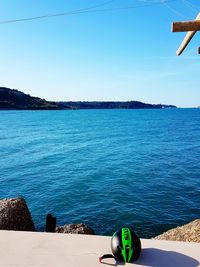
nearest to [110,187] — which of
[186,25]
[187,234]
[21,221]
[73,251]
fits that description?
[187,234]

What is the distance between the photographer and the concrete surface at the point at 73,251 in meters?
4.80

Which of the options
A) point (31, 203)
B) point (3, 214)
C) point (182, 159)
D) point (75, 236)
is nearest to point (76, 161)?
point (182, 159)

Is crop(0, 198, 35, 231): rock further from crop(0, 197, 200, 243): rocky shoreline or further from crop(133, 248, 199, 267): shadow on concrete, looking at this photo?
crop(133, 248, 199, 267): shadow on concrete

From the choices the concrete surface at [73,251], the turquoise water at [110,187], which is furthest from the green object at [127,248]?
the turquoise water at [110,187]

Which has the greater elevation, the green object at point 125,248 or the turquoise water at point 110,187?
the green object at point 125,248

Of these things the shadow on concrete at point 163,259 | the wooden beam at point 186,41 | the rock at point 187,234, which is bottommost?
the rock at point 187,234

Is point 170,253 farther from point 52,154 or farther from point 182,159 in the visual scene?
point 52,154

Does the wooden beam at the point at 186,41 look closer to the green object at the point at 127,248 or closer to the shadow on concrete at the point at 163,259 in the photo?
the green object at the point at 127,248

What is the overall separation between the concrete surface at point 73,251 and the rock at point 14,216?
183 inches

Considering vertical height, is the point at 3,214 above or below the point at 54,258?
below

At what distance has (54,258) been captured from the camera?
195 inches

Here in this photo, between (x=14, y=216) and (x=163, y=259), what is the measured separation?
6.98m

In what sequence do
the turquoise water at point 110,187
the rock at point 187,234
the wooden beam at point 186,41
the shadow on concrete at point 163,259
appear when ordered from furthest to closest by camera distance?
1. the turquoise water at point 110,187
2. the rock at point 187,234
3. the wooden beam at point 186,41
4. the shadow on concrete at point 163,259

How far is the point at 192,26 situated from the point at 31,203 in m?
21.2
